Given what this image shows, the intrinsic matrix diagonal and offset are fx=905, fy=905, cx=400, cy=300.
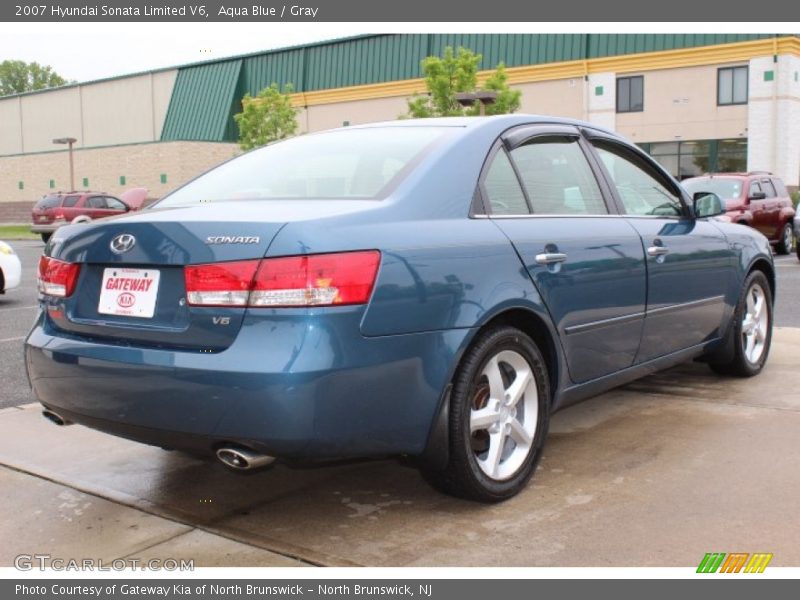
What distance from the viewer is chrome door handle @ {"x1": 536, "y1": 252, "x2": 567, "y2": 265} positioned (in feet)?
12.3

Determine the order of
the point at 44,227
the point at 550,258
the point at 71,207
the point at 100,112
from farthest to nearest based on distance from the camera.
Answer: the point at 100,112
the point at 71,207
the point at 44,227
the point at 550,258

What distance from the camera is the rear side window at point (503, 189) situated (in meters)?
3.72

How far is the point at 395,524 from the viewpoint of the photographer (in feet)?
11.3

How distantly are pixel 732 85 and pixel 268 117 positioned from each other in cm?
1970

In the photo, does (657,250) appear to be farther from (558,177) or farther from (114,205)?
(114,205)

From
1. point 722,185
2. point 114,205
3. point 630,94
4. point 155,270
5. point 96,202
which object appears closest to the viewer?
point 155,270

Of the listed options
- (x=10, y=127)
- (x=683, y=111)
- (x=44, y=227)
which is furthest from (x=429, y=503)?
(x=10, y=127)

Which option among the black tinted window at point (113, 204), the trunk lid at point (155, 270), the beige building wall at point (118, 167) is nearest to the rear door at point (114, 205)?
the black tinted window at point (113, 204)

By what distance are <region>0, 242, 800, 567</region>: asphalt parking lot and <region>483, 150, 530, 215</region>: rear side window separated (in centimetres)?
114

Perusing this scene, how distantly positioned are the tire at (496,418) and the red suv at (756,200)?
43.9 ft

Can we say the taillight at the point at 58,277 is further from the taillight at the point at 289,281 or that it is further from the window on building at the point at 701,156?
the window on building at the point at 701,156

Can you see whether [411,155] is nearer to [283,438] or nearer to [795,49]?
[283,438]

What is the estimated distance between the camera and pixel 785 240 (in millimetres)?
17891

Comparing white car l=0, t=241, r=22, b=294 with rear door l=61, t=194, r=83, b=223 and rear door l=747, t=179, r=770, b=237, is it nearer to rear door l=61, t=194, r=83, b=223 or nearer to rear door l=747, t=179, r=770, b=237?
rear door l=747, t=179, r=770, b=237
